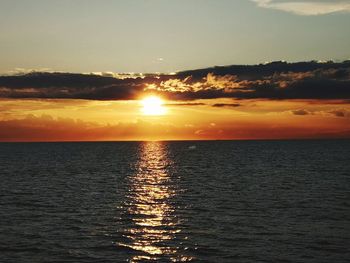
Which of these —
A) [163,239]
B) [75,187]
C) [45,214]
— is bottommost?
[163,239]

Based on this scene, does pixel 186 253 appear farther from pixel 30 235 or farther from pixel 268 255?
pixel 30 235

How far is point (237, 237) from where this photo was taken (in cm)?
4112

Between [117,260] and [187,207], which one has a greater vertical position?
[187,207]

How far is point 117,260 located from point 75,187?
170ft

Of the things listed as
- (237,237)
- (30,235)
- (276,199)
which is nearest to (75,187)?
(276,199)

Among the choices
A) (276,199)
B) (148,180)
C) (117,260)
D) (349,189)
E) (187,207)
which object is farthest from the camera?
(148,180)

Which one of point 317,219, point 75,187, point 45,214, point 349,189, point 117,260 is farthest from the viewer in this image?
point 75,187

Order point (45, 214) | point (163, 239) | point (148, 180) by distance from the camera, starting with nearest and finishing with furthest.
Result: point (163, 239) < point (45, 214) < point (148, 180)

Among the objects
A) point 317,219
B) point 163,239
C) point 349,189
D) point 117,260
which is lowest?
point 117,260

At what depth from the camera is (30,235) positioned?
42.0 m

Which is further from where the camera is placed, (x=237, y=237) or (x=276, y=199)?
Answer: (x=276, y=199)

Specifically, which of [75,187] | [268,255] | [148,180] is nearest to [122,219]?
[268,255]

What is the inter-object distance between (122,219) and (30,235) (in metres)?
10.8

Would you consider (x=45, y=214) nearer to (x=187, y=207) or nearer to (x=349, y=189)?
(x=187, y=207)
